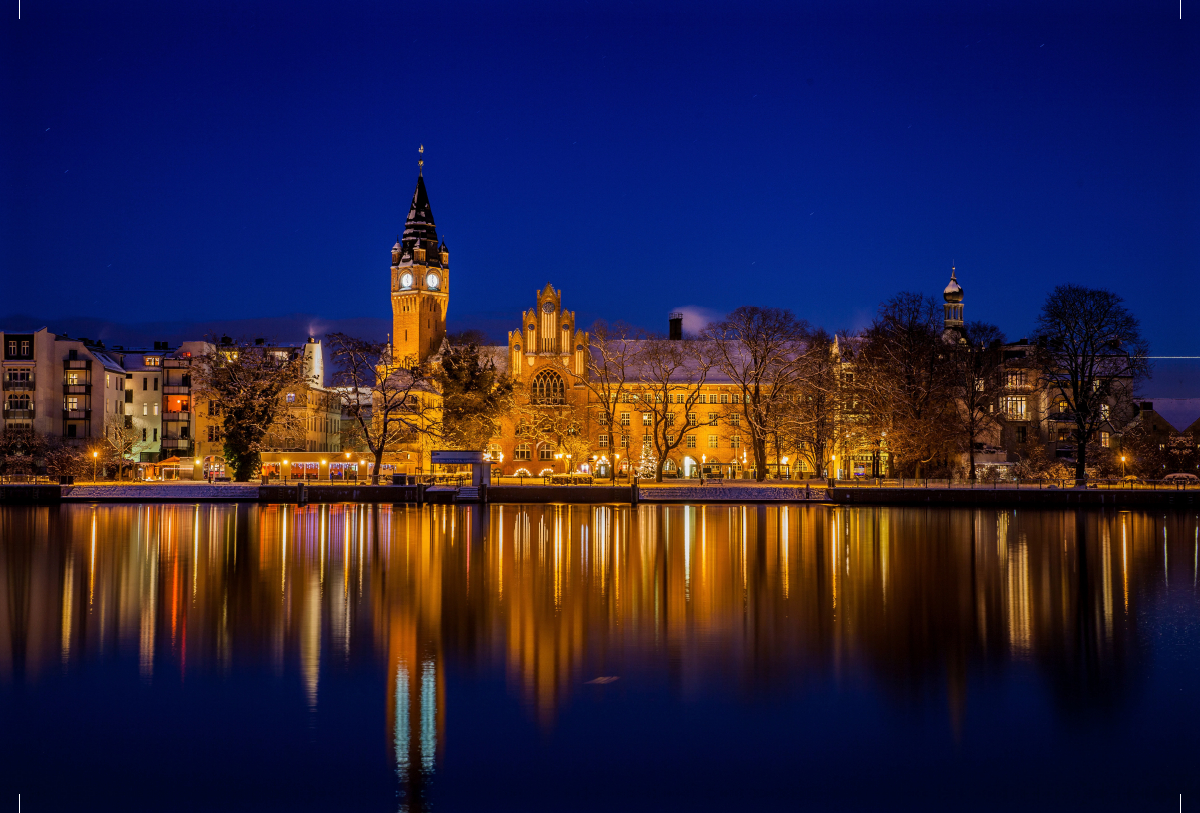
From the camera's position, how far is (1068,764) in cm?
1211

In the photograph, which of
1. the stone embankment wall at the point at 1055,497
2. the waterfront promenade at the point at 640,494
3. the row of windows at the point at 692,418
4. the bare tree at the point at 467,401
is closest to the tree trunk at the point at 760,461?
the waterfront promenade at the point at 640,494

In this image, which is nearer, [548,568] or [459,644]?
[459,644]

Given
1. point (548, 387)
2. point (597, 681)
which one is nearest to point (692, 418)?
point (548, 387)

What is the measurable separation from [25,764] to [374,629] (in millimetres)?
8072

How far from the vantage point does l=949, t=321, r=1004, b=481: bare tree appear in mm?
62781

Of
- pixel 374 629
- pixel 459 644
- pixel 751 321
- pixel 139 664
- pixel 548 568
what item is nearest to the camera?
pixel 139 664

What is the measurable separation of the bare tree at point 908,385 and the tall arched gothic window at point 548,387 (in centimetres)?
2559

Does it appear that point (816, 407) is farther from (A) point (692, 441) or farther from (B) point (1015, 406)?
(B) point (1015, 406)

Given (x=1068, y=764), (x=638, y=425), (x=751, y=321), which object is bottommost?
(x=1068, y=764)

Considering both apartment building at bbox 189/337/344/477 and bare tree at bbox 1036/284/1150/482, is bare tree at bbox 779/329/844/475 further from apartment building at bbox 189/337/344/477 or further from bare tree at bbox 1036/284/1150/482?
apartment building at bbox 189/337/344/477

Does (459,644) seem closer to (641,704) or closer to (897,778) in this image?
(641,704)

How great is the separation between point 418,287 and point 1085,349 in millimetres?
55526

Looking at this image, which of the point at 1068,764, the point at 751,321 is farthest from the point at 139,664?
the point at 751,321

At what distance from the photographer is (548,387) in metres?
83.0
